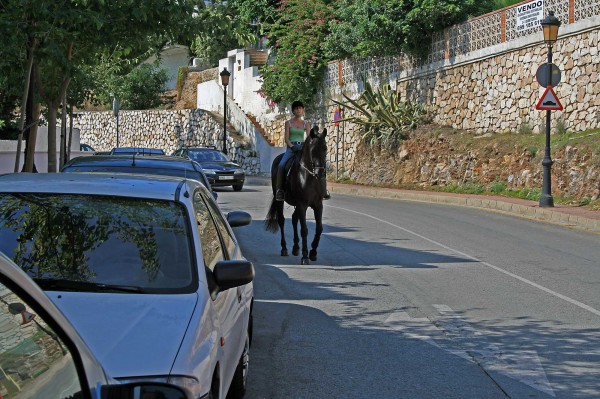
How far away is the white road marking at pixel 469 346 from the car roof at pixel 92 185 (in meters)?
3.03

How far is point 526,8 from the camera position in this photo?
97.5ft

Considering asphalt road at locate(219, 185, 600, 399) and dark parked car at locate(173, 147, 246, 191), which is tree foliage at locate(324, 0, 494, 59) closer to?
dark parked car at locate(173, 147, 246, 191)

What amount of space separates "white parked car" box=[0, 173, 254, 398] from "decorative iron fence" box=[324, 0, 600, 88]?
22702mm

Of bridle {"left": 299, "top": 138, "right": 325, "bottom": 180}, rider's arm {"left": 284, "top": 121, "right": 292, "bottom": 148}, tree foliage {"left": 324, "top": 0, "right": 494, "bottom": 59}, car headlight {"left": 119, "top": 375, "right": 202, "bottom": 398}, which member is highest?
tree foliage {"left": 324, "top": 0, "right": 494, "bottom": 59}

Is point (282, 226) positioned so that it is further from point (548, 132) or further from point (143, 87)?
point (143, 87)

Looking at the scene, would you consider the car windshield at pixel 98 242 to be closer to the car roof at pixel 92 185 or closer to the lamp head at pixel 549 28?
the car roof at pixel 92 185

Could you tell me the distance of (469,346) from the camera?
889 centimetres

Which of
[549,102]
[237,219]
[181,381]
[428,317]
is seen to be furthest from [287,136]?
[181,381]

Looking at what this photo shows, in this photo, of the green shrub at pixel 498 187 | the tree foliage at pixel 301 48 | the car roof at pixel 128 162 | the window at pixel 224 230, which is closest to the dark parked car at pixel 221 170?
the green shrub at pixel 498 187

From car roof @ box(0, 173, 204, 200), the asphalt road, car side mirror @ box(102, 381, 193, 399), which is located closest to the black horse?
the asphalt road

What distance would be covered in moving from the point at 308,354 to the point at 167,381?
4.26 meters

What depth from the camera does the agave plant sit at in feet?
120

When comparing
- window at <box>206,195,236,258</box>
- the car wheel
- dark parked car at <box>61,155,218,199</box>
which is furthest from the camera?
dark parked car at <box>61,155,218,199</box>

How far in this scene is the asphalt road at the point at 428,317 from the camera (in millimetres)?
7637
